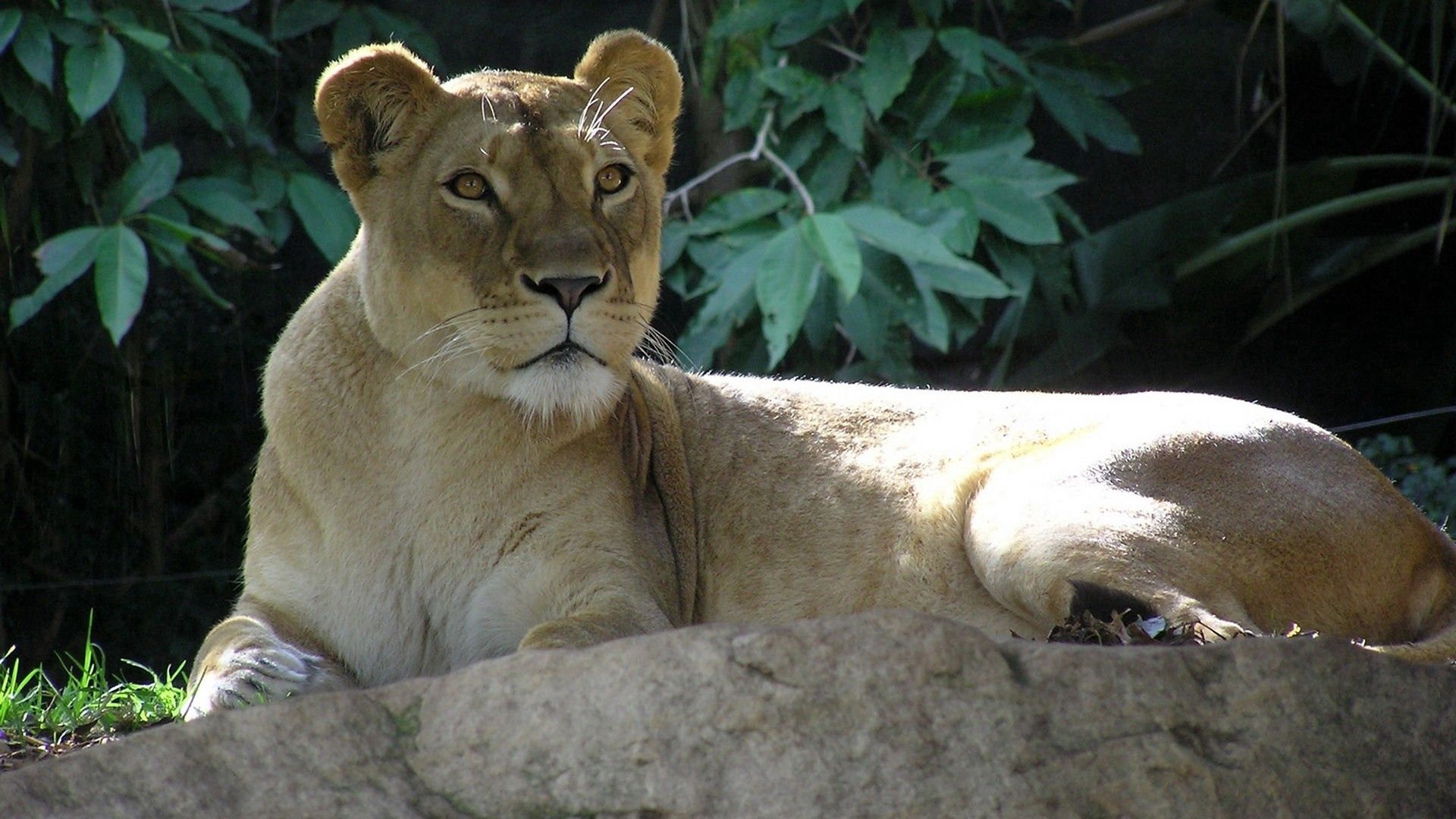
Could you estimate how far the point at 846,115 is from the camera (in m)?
5.46

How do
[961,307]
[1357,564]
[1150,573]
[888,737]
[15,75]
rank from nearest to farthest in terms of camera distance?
1. [888,737]
2. [1150,573]
3. [1357,564]
4. [15,75]
5. [961,307]

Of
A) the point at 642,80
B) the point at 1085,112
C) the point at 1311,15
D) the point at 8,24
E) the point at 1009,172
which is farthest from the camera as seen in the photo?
the point at 1311,15

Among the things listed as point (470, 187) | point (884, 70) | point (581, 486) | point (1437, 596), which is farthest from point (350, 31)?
point (1437, 596)

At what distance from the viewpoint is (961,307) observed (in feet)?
18.9

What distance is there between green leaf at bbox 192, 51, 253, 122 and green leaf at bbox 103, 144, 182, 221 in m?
0.26

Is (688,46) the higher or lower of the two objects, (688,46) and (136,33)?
the lower

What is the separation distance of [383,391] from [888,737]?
1787mm

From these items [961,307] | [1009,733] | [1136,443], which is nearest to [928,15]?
[961,307]

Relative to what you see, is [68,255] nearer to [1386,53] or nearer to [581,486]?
[581,486]

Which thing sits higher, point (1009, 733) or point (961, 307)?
point (1009, 733)

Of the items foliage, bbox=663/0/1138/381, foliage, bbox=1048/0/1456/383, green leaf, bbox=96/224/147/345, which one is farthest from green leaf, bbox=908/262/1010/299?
green leaf, bbox=96/224/147/345

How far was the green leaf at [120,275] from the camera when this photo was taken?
4633 mm

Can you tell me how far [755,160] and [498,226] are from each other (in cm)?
275

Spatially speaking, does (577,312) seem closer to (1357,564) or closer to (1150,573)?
(1150,573)
